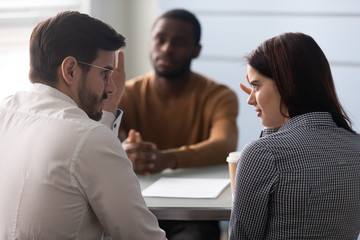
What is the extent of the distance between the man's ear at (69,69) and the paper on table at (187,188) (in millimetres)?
598

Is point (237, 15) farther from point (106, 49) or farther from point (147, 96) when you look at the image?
point (106, 49)

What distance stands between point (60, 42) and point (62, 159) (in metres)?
0.32

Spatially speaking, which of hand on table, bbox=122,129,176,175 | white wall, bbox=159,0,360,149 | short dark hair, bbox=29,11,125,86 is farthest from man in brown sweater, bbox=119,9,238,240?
short dark hair, bbox=29,11,125,86

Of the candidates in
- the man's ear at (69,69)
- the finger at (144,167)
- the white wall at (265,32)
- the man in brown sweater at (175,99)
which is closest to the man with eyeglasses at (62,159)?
the man's ear at (69,69)

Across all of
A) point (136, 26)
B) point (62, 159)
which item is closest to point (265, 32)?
point (136, 26)

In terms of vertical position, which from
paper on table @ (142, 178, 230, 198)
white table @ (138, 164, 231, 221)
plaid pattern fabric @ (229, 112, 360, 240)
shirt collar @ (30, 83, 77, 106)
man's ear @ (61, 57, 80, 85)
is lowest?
paper on table @ (142, 178, 230, 198)

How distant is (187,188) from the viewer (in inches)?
80.4

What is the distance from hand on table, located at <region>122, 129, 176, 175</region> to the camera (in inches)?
90.2

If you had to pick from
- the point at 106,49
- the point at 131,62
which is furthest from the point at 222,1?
the point at 106,49

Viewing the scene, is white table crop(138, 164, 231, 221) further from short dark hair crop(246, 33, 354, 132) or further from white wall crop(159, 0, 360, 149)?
white wall crop(159, 0, 360, 149)

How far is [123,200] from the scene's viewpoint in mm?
1388

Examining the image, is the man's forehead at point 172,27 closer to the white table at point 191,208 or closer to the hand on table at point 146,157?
the hand on table at point 146,157

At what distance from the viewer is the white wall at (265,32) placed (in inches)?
136

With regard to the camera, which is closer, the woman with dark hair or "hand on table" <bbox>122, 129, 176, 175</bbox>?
the woman with dark hair
